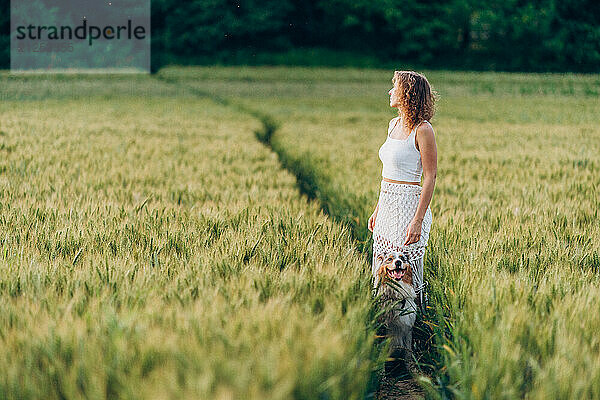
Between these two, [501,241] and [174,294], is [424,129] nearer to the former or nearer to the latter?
[501,241]

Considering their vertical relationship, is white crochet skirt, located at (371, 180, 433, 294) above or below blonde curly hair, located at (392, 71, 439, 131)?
below

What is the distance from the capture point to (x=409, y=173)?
2.62 m

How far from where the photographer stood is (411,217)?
2627 millimetres

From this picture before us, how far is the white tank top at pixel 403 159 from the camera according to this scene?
257cm

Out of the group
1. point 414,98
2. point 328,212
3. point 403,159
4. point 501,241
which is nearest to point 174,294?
point 403,159

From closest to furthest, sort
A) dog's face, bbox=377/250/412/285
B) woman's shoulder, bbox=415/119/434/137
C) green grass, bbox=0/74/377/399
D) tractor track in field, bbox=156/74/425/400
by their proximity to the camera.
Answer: green grass, bbox=0/74/377/399 → tractor track in field, bbox=156/74/425/400 → woman's shoulder, bbox=415/119/434/137 → dog's face, bbox=377/250/412/285

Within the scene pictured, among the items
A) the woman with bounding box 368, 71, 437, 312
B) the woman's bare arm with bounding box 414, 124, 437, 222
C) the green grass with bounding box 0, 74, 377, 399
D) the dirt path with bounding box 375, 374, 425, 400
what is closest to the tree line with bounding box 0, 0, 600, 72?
the green grass with bounding box 0, 74, 377, 399

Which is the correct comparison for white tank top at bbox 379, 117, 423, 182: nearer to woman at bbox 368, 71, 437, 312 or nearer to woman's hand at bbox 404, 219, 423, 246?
woman at bbox 368, 71, 437, 312

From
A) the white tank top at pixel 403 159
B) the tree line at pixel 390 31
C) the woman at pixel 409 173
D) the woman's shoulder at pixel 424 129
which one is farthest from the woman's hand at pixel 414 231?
the tree line at pixel 390 31

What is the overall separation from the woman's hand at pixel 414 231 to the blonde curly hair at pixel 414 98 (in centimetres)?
47

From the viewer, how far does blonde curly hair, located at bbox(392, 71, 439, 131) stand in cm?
250

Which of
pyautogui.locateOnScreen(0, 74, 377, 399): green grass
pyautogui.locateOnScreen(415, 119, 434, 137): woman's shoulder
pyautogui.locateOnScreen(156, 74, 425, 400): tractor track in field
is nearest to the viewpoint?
pyautogui.locateOnScreen(0, 74, 377, 399): green grass

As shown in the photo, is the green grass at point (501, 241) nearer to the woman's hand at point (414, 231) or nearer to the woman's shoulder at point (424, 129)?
the woman's hand at point (414, 231)

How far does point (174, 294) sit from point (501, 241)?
199 cm
